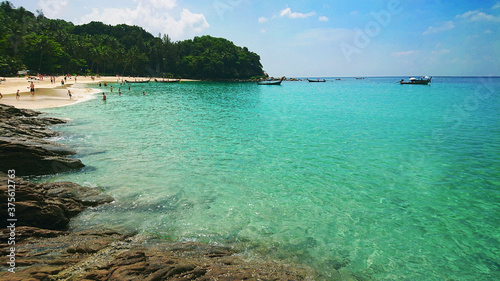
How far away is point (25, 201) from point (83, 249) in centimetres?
339

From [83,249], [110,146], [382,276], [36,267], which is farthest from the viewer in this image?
[110,146]

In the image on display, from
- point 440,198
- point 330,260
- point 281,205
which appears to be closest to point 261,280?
point 330,260

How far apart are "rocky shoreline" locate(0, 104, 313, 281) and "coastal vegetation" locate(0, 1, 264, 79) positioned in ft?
298

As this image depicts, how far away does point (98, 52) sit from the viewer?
125m

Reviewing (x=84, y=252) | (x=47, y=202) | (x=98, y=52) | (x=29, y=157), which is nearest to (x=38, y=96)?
(x=29, y=157)

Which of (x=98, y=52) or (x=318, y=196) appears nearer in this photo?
(x=318, y=196)

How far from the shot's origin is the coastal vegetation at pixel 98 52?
298ft

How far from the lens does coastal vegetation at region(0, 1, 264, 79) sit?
298 feet

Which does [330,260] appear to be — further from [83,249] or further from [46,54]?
[46,54]

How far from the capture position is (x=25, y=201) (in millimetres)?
8133

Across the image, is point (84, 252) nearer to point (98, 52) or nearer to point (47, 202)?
point (47, 202)

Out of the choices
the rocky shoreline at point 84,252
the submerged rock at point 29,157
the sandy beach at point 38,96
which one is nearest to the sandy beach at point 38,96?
the sandy beach at point 38,96

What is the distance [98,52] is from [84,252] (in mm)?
147199

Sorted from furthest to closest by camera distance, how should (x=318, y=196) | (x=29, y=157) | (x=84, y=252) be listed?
(x=29, y=157)
(x=318, y=196)
(x=84, y=252)
